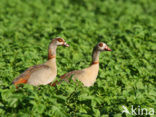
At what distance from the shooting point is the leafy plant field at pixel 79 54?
4879mm

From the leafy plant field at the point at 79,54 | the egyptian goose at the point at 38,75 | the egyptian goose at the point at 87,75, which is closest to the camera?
the leafy plant field at the point at 79,54

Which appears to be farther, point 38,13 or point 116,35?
point 38,13

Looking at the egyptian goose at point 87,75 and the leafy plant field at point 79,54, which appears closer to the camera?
the leafy plant field at point 79,54

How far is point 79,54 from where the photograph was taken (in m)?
8.38

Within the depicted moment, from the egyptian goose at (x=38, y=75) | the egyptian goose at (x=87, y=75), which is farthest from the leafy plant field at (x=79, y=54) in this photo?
the egyptian goose at (x=38, y=75)

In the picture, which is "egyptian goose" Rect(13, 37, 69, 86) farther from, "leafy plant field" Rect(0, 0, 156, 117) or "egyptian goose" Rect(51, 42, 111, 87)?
"leafy plant field" Rect(0, 0, 156, 117)

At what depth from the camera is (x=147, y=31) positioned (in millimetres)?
9617

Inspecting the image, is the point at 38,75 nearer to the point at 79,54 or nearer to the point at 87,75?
the point at 87,75

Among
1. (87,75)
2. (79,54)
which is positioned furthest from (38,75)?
(79,54)

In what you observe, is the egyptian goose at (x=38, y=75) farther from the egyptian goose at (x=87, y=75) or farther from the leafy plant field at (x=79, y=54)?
the leafy plant field at (x=79, y=54)

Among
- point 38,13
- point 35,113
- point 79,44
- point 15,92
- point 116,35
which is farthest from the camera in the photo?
point 38,13

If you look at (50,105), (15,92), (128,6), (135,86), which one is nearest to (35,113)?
(50,105)

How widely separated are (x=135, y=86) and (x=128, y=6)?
314 inches

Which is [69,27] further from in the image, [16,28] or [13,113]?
[13,113]
